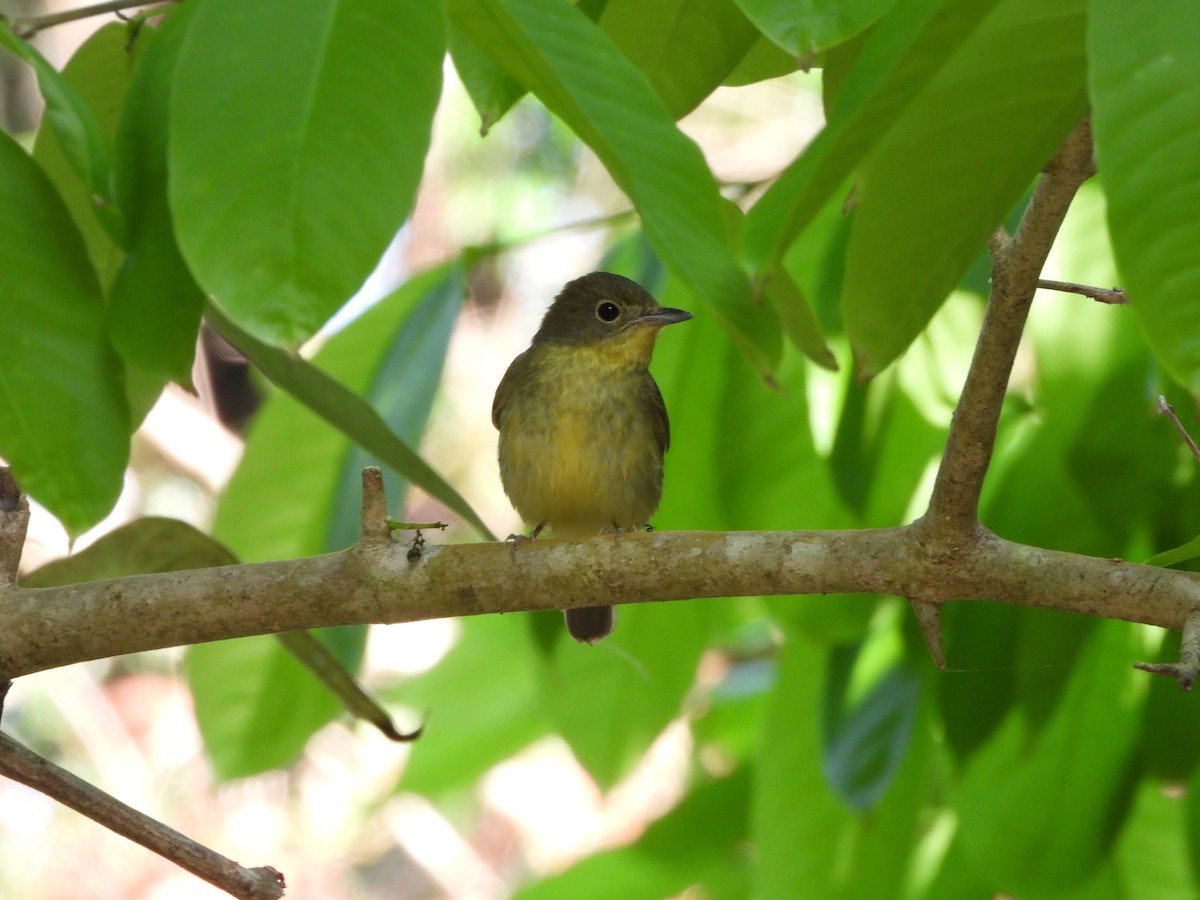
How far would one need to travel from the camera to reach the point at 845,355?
123 inches

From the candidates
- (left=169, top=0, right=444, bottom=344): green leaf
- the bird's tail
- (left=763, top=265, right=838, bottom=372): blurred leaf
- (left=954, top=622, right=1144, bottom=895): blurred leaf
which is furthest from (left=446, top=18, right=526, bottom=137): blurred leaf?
the bird's tail

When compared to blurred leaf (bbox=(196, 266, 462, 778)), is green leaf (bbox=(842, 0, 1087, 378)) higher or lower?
lower

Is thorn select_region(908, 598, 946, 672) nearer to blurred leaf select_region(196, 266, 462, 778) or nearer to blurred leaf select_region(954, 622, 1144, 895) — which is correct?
blurred leaf select_region(954, 622, 1144, 895)

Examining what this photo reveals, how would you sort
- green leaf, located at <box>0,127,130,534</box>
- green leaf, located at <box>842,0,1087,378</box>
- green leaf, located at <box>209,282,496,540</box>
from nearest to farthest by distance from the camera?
green leaf, located at <box>842,0,1087,378</box> < green leaf, located at <box>0,127,130,534</box> < green leaf, located at <box>209,282,496,540</box>

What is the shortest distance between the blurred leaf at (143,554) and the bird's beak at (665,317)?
124 centimetres

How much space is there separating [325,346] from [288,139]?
2.04 meters

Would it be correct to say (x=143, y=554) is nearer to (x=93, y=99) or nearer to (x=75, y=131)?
(x=93, y=99)

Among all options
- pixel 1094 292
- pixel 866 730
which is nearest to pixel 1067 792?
pixel 866 730

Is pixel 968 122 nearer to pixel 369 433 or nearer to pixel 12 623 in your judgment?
pixel 369 433

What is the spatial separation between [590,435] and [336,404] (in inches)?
70.6

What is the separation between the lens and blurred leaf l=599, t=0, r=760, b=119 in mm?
2072

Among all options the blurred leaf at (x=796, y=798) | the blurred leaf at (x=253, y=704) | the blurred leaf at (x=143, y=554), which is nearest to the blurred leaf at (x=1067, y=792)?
the blurred leaf at (x=796, y=798)

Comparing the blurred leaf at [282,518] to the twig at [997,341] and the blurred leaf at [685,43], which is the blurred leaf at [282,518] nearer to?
the blurred leaf at [685,43]

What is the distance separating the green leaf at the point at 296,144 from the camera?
151cm
